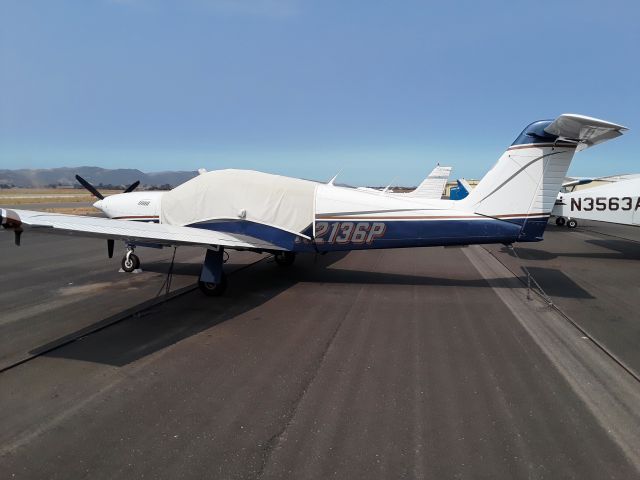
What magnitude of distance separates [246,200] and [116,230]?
9.49 feet

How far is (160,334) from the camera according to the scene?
18.4ft

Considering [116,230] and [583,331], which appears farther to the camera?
[116,230]

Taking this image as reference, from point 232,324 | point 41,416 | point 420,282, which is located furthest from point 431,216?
point 41,416

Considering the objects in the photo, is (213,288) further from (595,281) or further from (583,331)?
(595,281)

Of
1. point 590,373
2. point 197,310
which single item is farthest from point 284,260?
point 590,373

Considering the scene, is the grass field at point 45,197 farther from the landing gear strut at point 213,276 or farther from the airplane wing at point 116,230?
the landing gear strut at point 213,276

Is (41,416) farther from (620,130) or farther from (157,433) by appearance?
(620,130)

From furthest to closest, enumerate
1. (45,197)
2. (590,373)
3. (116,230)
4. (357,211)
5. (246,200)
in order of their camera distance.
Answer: (45,197)
(246,200)
(357,211)
(116,230)
(590,373)

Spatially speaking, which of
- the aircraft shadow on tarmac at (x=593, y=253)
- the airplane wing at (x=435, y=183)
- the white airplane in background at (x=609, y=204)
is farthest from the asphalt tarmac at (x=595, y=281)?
the airplane wing at (x=435, y=183)

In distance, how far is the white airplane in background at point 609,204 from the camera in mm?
12562

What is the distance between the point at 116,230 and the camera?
19.9 ft

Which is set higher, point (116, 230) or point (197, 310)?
point (116, 230)

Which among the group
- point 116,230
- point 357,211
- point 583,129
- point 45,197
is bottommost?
point 45,197

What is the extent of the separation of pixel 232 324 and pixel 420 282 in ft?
15.0
